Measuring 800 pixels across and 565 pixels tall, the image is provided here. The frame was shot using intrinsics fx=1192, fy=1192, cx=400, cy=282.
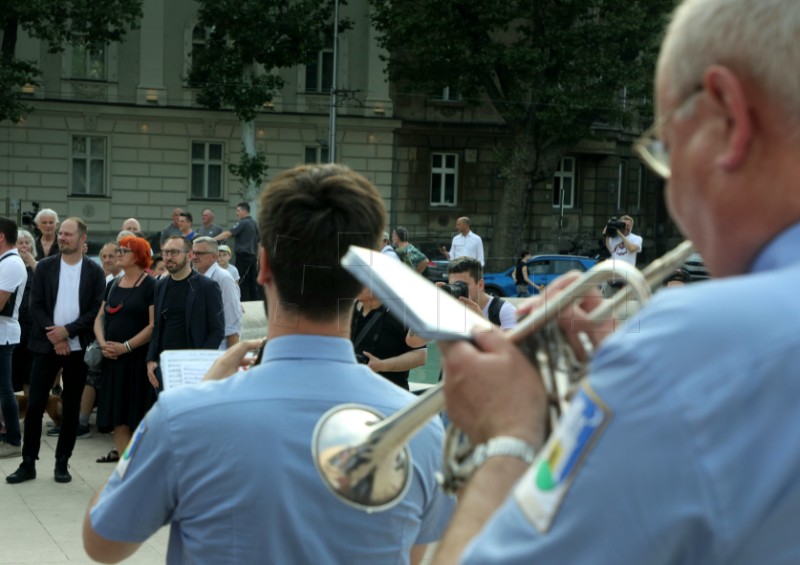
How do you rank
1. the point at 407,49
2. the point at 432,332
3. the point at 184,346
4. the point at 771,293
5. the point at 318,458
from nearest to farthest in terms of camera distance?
the point at 771,293 < the point at 432,332 < the point at 318,458 < the point at 184,346 < the point at 407,49

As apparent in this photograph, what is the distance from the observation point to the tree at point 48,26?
33.9 meters

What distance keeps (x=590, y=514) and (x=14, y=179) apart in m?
38.8

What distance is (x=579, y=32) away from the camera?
122 feet

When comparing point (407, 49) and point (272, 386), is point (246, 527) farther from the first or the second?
point (407, 49)

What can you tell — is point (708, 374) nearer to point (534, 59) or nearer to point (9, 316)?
point (9, 316)

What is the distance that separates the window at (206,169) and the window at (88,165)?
3008 mm

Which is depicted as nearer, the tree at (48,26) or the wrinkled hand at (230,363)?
the wrinkled hand at (230,363)

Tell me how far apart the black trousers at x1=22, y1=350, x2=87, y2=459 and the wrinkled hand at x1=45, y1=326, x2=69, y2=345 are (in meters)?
0.15

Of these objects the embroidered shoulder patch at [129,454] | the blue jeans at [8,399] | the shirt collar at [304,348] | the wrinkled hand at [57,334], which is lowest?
the blue jeans at [8,399]

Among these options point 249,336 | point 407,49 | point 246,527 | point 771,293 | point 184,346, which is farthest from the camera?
point 407,49

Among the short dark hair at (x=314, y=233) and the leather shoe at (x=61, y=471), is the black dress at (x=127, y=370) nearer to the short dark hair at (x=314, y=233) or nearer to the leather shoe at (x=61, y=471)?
the leather shoe at (x=61, y=471)

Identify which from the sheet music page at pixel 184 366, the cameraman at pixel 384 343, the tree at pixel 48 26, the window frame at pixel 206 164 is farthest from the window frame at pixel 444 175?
the sheet music page at pixel 184 366

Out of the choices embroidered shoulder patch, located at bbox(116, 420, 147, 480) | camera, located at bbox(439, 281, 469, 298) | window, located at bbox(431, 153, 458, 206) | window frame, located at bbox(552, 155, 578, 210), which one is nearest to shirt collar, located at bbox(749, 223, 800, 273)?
embroidered shoulder patch, located at bbox(116, 420, 147, 480)

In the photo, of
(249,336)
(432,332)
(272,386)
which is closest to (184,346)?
(249,336)
